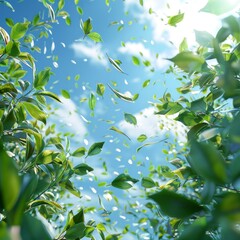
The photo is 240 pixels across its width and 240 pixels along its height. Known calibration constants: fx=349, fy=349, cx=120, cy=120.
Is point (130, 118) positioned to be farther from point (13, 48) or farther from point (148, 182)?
point (13, 48)

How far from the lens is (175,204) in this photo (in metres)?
0.31

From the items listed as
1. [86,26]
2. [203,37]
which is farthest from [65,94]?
[203,37]

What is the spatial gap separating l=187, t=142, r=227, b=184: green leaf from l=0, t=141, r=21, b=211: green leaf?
0.50 feet

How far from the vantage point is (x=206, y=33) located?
2.72ft

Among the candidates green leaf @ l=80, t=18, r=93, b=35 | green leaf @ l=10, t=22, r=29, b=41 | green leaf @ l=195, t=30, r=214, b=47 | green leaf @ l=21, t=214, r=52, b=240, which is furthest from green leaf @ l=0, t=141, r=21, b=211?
green leaf @ l=80, t=18, r=93, b=35

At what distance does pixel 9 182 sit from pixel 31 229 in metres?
0.04

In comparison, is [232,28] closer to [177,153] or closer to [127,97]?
[127,97]

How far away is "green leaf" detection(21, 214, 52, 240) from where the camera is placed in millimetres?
267

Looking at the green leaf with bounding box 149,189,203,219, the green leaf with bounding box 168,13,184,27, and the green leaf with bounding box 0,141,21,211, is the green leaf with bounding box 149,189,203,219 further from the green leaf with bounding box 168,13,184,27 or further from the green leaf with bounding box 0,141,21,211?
the green leaf with bounding box 168,13,184,27

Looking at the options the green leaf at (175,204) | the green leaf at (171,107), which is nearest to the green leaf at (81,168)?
the green leaf at (171,107)

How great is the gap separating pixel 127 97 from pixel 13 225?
1.18 metres

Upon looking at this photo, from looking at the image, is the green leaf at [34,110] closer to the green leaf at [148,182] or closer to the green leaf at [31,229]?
the green leaf at [148,182]

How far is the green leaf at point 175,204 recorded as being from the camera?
1.01 feet

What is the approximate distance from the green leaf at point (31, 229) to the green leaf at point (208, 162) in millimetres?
143
